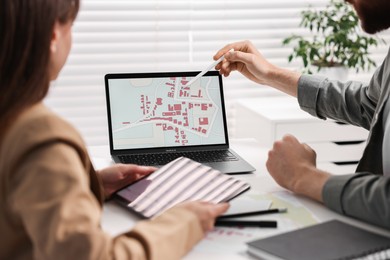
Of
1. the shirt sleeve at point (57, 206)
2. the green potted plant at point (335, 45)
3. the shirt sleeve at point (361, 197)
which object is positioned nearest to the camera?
the shirt sleeve at point (57, 206)

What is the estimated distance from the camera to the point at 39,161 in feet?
3.06

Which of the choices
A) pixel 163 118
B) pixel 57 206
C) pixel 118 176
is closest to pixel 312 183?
pixel 118 176

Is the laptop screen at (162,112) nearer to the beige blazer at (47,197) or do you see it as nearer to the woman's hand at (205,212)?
the woman's hand at (205,212)

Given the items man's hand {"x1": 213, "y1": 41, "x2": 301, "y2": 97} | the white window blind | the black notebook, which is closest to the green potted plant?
the white window blind

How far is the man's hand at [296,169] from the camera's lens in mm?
1445

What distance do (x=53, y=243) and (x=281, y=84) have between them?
1.22 m

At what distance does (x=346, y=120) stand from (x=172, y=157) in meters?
0.54

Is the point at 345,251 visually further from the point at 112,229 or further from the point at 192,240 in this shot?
the point at 112,229

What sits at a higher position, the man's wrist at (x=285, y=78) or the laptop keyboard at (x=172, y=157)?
the man's wrist at (x=285, y=78)

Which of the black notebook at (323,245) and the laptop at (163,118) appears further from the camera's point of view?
the laptop at (163,118)

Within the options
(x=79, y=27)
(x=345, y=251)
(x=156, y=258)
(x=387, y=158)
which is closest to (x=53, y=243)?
(x=156, y=258)

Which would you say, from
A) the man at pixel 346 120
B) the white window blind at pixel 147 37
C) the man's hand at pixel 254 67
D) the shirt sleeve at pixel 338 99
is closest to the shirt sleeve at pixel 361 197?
the man at pixel 346 120

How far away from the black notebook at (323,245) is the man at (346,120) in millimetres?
90

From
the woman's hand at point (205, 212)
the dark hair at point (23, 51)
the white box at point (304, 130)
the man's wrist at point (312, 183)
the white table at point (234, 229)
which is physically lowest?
the white box at point (304, 130)
